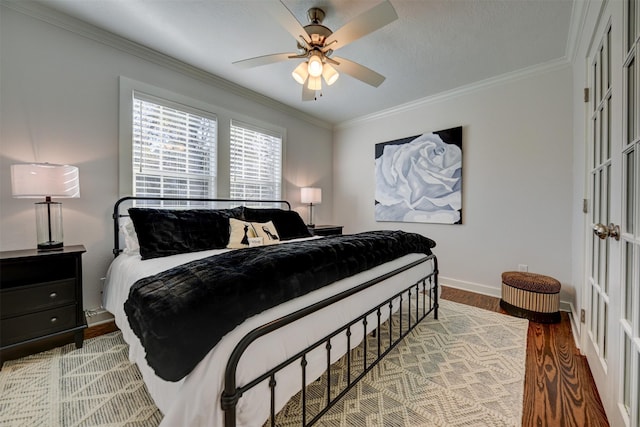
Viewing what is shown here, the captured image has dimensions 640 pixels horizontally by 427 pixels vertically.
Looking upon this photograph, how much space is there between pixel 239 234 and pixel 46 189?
4.57 ft

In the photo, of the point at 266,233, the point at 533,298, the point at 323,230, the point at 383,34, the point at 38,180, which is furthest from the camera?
the point at 323,230

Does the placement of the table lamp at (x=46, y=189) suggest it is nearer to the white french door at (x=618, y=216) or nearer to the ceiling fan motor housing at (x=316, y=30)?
the ceiling fan motor housing at (x=316, y=30)

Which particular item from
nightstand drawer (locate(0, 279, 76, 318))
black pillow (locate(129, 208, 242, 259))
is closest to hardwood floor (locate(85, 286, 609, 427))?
nightstand drawer (locate(0, 279, 76, 318))

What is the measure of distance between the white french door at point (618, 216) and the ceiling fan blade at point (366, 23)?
3.52 ft

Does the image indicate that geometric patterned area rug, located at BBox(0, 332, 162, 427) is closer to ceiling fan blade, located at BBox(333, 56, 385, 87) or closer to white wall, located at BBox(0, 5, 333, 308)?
white wall, located at BBox(0, 5, 333, 308)

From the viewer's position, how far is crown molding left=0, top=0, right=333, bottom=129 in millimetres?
2025

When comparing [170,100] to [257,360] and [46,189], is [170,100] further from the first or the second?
[257,360]

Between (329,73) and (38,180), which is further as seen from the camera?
(329,73)

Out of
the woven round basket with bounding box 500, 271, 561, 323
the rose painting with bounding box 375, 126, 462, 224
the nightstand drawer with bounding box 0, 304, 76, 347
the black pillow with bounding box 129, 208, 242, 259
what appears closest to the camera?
the nightstand drawer with bounding box 0, 304, 76, 347

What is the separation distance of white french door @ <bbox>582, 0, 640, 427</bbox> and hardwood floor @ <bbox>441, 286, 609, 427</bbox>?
0.09 meters

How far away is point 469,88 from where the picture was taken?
129 inches

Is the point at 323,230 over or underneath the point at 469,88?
underneath

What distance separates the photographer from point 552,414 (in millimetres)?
1373

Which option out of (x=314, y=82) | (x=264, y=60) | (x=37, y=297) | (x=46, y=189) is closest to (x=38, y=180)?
(x=46, y=189)
